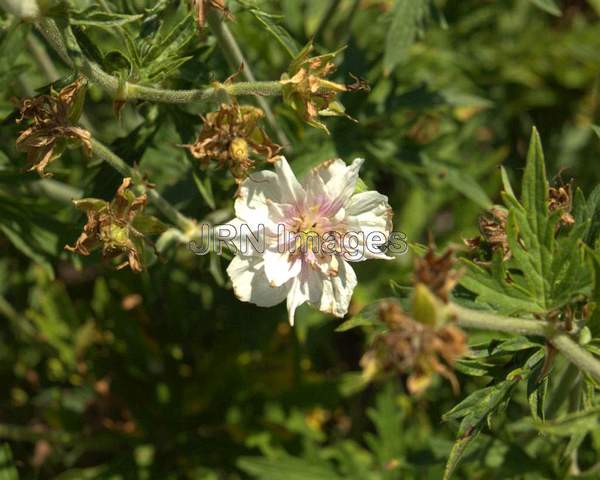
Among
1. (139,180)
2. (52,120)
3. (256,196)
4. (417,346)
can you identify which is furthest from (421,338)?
(52,120)

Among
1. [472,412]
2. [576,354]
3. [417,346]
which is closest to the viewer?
[417,346]

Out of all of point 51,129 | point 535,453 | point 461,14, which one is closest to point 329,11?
point 461,14

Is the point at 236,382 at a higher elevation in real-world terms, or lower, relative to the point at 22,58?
lower

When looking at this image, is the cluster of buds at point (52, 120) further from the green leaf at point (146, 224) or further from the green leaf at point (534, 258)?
the green leaf at point (534, 258)

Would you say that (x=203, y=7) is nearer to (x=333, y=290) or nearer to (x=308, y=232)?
(x=308, y=232)

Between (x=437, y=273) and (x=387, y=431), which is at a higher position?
(x=437, y=273)

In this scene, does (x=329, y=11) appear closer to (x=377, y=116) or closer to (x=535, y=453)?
(x=377, y=116)

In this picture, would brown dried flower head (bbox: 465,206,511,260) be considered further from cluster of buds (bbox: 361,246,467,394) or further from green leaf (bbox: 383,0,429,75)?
green leaf (bbox: 383,0,429,75)
